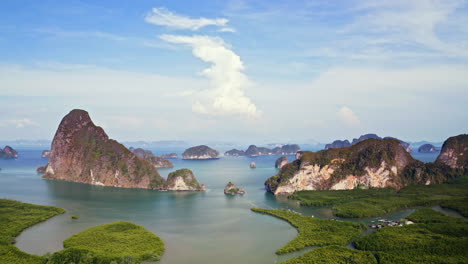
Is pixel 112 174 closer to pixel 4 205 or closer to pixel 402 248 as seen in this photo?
pixel 4 205

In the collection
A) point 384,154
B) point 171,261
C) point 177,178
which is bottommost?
point 171,261

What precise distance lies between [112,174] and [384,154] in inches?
3172

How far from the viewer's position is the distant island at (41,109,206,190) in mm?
99500

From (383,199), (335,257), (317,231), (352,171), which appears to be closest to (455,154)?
(352,171)

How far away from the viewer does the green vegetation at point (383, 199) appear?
65.4 meters

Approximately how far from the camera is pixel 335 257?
40906mm

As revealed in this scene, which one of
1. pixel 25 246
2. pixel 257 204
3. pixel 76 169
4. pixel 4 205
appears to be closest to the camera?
pixel 25 246

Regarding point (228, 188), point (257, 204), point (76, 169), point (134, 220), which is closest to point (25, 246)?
point (134, 220)

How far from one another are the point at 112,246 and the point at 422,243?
41747 millimetres

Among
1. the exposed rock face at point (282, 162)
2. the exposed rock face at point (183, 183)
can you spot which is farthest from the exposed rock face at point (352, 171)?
the exposed rock face at point (282, 162)

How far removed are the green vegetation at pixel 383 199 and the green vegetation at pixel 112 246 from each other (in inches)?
1432

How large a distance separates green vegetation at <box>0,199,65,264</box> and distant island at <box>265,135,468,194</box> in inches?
2113

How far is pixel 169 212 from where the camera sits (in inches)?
2699

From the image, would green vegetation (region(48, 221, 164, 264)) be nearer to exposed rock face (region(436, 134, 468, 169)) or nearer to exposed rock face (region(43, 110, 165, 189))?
exposed rock face (region(43, 110, 165, 189))
